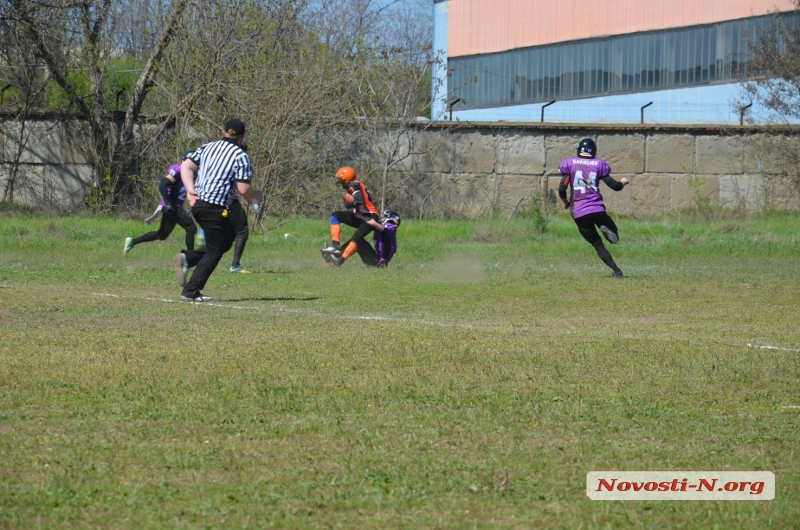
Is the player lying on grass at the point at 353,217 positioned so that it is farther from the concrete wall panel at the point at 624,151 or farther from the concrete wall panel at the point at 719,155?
the concrete wall panel at the point at 719,155

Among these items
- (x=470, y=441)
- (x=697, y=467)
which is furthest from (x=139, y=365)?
(x=697, y=467)

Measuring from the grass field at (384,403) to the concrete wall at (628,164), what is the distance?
13.9 meters

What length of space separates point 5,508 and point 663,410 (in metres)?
3.47

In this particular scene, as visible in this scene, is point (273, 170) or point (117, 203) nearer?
point (273, 170)

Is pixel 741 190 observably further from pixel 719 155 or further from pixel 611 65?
pixel 611 65

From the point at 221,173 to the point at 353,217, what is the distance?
5570mm

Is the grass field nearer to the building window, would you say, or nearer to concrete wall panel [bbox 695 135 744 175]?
concrete wall panel [bbox 695 135 744 175]

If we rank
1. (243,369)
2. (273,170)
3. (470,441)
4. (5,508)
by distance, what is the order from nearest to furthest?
1. (5,508)
2. (470,441)
3. (243,369)
4. (273,170)

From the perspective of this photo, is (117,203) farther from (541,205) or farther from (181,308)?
(181,308)

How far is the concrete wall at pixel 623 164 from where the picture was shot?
88.6ft

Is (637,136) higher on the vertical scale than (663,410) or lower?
higher

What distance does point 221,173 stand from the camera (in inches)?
442

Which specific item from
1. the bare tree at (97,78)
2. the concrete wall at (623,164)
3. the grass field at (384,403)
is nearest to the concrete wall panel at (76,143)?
the bare tree at (97,78)

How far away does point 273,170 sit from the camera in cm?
2258
